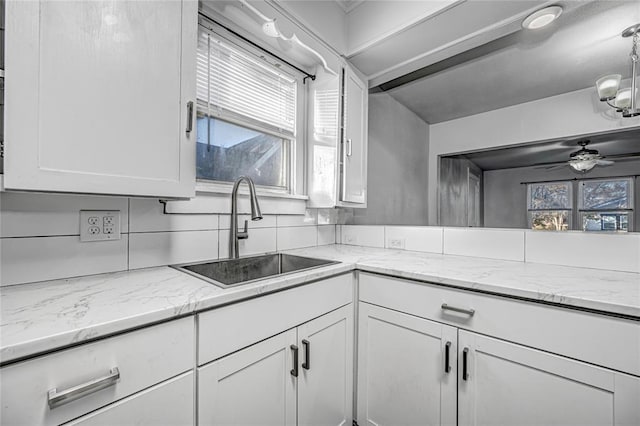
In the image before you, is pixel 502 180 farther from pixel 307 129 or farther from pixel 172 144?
pixel 172 144

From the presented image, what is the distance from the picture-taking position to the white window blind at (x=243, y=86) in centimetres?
144

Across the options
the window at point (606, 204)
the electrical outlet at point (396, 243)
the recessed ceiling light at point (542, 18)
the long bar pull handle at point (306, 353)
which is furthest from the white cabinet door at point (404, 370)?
the recessed ceiling light at point (542, 18)

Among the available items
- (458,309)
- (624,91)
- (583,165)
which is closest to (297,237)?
(458,309)

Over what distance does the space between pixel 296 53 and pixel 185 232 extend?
4.20ft

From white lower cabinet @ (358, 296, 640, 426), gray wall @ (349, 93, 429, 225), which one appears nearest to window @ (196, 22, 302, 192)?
gray wall @ (349, 93, 429, 225)

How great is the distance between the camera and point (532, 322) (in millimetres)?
888

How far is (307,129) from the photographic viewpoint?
6.33 feet

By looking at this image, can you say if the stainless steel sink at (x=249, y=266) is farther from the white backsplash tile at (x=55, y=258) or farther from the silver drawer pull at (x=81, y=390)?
the silver drawer pull at (x=81, y=390)

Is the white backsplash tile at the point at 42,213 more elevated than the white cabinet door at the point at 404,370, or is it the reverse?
the white backsplash tile at the point at 42,213

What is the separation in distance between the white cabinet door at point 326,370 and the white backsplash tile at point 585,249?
0.98m

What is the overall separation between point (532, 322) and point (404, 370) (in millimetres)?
530

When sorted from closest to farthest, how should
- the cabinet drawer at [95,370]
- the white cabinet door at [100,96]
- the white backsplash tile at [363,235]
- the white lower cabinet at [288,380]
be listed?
1. the cabinet drawer at [95,370]
2. the white cabinet door at [100,96]
3. the white lower cabinet at [288,380]
4. the white backsplash tile at [363,235]

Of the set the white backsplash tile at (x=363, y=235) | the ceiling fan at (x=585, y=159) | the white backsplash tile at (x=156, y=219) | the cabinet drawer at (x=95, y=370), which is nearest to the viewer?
the cabinet drawer at (x=95, y=370)

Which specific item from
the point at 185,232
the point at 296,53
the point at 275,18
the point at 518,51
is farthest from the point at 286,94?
Answer: the point at 518,51
